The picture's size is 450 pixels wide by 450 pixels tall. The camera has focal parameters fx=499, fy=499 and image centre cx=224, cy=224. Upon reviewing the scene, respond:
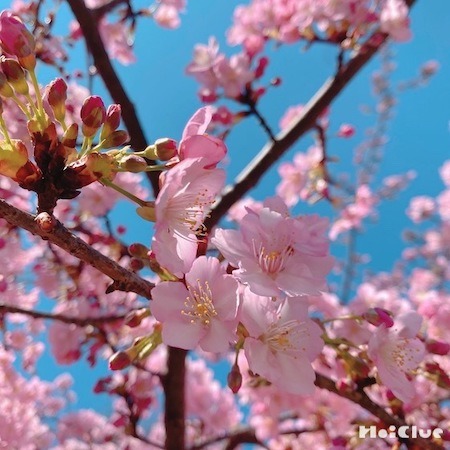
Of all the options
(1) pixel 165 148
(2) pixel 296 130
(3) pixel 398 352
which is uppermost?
(2) pixel 296 130

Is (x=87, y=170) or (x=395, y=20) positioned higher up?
(x=395, y=20)

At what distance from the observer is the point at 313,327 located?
95 cm

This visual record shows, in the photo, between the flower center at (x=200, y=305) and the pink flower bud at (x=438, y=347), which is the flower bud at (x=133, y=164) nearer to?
the flower center at (x=200, y=305)

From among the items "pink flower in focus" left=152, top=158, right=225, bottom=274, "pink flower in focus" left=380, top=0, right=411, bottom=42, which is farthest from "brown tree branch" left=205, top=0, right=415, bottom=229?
"pink flower in focus" left=152, top=158, right=225, bottom=274

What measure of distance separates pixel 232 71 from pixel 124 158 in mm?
1405

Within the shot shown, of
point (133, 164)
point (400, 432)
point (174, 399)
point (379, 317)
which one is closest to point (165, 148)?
point (133, 164)

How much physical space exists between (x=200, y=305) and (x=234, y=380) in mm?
160

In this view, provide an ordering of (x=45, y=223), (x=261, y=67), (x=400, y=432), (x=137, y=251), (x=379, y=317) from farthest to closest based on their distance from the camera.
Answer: (x=261, y=67) → (x=400, y=432) → (x=379, y=317) → (x=137, y=251) → (x=45, y=223)

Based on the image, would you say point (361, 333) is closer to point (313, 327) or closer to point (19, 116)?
point (313, 327)

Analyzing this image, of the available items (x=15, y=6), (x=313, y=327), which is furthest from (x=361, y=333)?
(x=15, y=6)

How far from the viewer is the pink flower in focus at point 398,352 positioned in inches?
39.9

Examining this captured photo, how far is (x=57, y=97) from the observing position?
0.86 meters

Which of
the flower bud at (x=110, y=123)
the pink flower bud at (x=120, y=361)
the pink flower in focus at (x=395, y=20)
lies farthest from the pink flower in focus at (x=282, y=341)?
the pink flower in focus at (x=395, y=20)

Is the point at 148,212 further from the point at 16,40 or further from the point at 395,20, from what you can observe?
the point at 395,20
